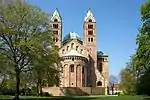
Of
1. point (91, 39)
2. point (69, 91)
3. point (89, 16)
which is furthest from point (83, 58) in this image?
point (89, 16)

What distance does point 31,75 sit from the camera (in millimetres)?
41312

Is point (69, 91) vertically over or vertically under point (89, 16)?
under

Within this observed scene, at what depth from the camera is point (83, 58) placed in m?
95.0

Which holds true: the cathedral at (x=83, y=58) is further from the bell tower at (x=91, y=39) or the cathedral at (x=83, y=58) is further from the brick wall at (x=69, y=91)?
the brick wall at (x=69, y=91)

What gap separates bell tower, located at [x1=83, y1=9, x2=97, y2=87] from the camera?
347 feet

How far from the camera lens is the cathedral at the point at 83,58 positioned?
304 feet

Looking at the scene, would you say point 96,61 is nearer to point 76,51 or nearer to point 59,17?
point 76,51

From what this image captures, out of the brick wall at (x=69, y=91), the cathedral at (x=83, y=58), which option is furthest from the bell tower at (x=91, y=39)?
the brick wall at (x=69, y=91)

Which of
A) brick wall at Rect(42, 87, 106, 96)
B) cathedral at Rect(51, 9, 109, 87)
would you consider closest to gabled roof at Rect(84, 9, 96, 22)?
cathedral at Rect(51, 9, 109, 87)

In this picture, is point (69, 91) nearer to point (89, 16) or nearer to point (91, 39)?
point (91, 39)

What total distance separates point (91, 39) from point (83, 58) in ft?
56.8

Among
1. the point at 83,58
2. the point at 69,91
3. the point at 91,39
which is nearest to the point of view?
the point at 69,91

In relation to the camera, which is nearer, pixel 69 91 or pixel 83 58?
pixel 69 91

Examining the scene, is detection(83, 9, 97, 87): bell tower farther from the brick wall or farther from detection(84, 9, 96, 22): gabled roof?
the brick wall
